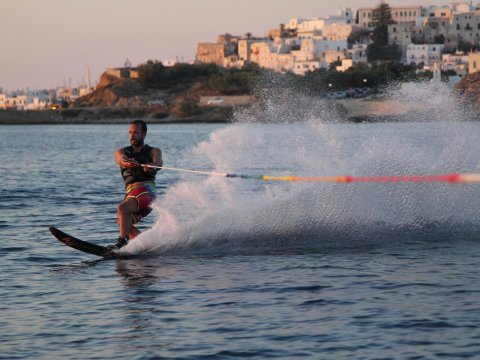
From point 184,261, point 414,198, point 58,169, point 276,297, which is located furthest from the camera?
point 58,169

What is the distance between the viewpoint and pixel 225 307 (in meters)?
10.5

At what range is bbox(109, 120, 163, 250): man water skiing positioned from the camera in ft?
44.1

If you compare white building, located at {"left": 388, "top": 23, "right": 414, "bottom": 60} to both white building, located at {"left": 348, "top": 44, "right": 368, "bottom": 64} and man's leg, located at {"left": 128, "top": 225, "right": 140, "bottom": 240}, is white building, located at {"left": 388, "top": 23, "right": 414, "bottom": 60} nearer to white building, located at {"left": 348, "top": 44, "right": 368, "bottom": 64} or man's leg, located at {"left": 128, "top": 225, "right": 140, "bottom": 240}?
white building, located at {"left": 348, "top": 44, "right": 368, "bottom": 64}

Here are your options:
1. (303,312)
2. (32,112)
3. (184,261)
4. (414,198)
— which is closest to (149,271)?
(184,261)

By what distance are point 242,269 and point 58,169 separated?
95.1 feet

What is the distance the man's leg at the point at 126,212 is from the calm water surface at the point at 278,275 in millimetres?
480

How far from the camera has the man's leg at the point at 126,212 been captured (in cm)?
1330

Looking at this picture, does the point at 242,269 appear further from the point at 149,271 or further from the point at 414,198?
the point at 414,198

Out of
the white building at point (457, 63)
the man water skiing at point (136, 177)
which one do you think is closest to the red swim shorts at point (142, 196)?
the man water skiing at point (136, 177)

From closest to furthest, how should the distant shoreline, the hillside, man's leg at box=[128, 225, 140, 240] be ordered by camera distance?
man's leg at box=[128, 225, 140, 240], the hillside, the distant shoreline

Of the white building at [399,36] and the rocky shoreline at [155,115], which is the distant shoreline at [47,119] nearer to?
the rocky shoreline at [155,115]

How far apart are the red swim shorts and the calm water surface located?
427 mm

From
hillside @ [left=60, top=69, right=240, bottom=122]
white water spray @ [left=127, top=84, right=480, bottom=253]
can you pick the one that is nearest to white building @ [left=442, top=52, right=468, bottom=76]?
hillside @ [left=60, top=69, right=240, bottom=122]

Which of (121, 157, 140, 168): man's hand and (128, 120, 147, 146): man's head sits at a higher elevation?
(128, 120, 147, 146): man's head
